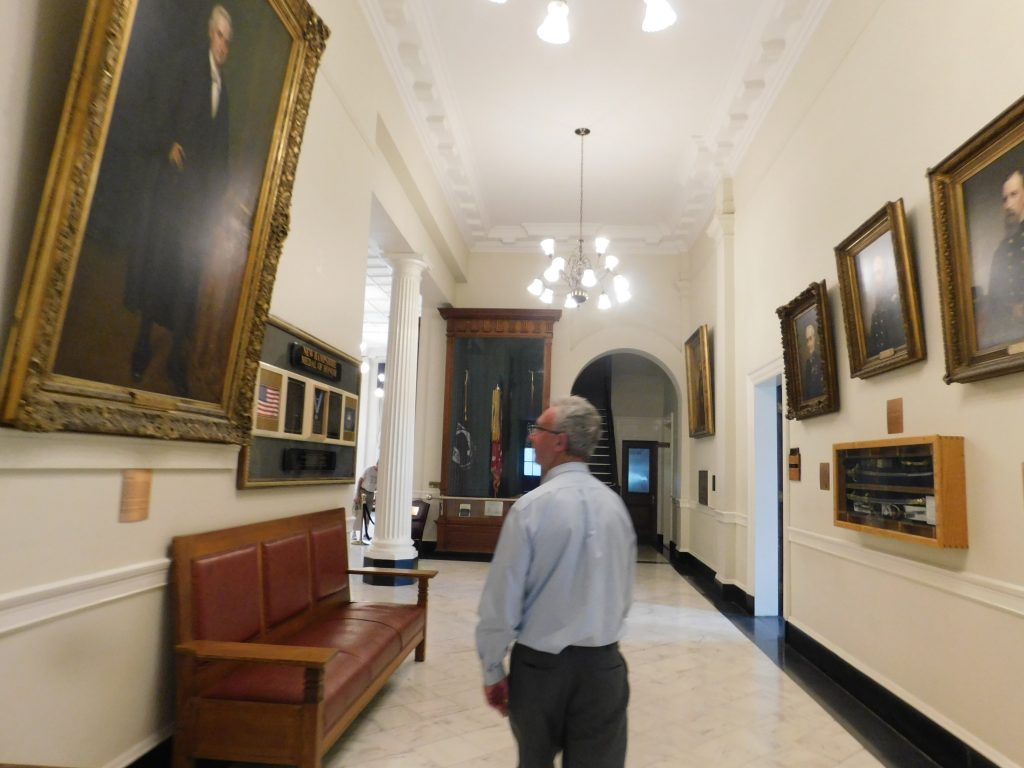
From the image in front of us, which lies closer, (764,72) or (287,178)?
(287,178)

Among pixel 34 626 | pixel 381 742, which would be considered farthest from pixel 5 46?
pixel 381 742

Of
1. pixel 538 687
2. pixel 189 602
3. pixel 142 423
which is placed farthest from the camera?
pixel 189 602

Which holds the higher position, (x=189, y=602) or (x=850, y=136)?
(x=850, y=136)

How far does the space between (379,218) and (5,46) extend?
5421 millimetres

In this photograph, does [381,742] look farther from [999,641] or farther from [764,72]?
[764,72]

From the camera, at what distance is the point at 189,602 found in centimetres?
315

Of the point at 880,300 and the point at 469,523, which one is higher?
the point at 880,300

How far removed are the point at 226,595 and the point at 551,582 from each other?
6.64 feet

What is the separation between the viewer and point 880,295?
4.38 meters

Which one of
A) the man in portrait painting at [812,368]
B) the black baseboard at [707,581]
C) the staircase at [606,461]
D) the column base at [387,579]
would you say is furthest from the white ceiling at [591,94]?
the staircase at [606,461]

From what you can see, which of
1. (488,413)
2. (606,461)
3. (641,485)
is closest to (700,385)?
(488,413)

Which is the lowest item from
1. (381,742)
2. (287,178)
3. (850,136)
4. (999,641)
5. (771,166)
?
(381,742)

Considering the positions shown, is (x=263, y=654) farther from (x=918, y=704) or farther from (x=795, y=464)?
(x=795, y=464)

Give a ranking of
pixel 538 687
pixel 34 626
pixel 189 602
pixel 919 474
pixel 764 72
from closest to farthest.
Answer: pixel 538 687 → pixel 34 626 → pixel 189 602 → pixel 919 474 → pixel 764 72
